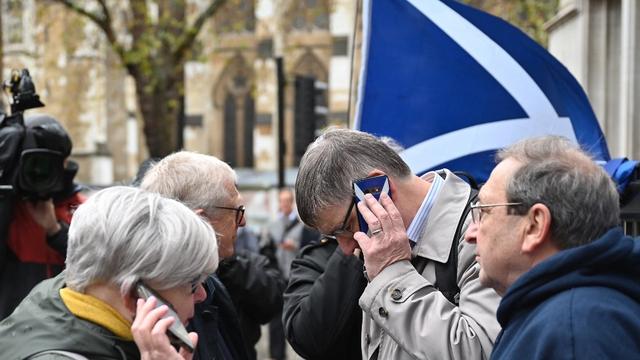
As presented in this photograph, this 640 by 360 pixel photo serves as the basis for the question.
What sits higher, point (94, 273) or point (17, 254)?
point (94, 273)

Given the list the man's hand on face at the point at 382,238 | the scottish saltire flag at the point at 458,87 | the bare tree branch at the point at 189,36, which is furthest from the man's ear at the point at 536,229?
the bare tree branch at the point at 189,36

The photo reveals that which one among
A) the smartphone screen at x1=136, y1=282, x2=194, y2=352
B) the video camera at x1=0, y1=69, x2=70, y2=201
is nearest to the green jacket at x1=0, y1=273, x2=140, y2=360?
the smartphone screen at x1=136, y1=282, x2=194, y2=352

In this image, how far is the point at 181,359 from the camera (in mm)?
2285

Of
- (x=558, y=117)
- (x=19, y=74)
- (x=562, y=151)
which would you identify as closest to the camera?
(x=562, y=151)

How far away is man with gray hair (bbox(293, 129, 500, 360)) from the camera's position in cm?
266

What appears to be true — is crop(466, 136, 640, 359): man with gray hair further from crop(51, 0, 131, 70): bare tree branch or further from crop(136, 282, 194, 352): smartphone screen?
crop(51, 0, 131, 70): bare tree branch

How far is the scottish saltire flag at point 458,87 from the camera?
4.57m

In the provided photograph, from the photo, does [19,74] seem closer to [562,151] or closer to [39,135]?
[39,135]

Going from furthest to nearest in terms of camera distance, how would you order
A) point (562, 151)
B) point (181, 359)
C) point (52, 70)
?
point (52, 70)
point (562, 151)
point (181, 359)

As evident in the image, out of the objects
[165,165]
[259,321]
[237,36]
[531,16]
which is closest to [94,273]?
[165,165]

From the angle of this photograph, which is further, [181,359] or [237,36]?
[237,36]

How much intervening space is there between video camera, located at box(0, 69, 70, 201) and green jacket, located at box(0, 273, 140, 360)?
91.0 inches

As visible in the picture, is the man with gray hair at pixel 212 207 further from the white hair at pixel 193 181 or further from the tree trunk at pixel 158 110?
the tree trunk at pixel 158 110

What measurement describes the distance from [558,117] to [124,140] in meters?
30.5
